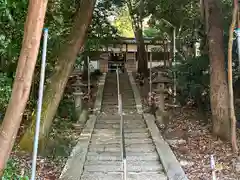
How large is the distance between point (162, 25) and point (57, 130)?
11548 mm

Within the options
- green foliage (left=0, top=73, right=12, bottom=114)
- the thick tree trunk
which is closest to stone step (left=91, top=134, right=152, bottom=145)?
green foliage (left=0, top=73, right=12, bottom=114)

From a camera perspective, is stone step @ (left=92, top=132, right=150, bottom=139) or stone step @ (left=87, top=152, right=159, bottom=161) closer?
stone step @ (left=87, top=152, right=159, bottom=161)

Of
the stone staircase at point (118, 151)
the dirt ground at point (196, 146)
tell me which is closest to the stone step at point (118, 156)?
the stone staircase at point (118, 151)

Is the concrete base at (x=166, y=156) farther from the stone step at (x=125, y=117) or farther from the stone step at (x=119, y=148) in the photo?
the stone step at (x=125, y=117)

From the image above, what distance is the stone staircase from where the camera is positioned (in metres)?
6.05

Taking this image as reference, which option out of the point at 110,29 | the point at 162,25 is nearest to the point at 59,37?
the point at 110,29

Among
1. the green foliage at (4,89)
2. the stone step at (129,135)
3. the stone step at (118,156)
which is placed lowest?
the stone step at (118,156)

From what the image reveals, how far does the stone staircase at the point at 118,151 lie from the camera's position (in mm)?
6047

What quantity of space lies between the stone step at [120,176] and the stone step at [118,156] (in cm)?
73

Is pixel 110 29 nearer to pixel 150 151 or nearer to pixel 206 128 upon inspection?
pixel 206 128

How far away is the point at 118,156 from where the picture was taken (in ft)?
22.7

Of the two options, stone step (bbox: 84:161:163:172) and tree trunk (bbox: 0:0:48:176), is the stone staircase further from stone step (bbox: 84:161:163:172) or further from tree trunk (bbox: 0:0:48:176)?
tree trunk (bbox: 0:0:48:176)

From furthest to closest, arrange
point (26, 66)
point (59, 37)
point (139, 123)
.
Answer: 1. point (139, 123)
2. point (59, 37)
3. point (26, 66)

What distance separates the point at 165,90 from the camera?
34.3ft
